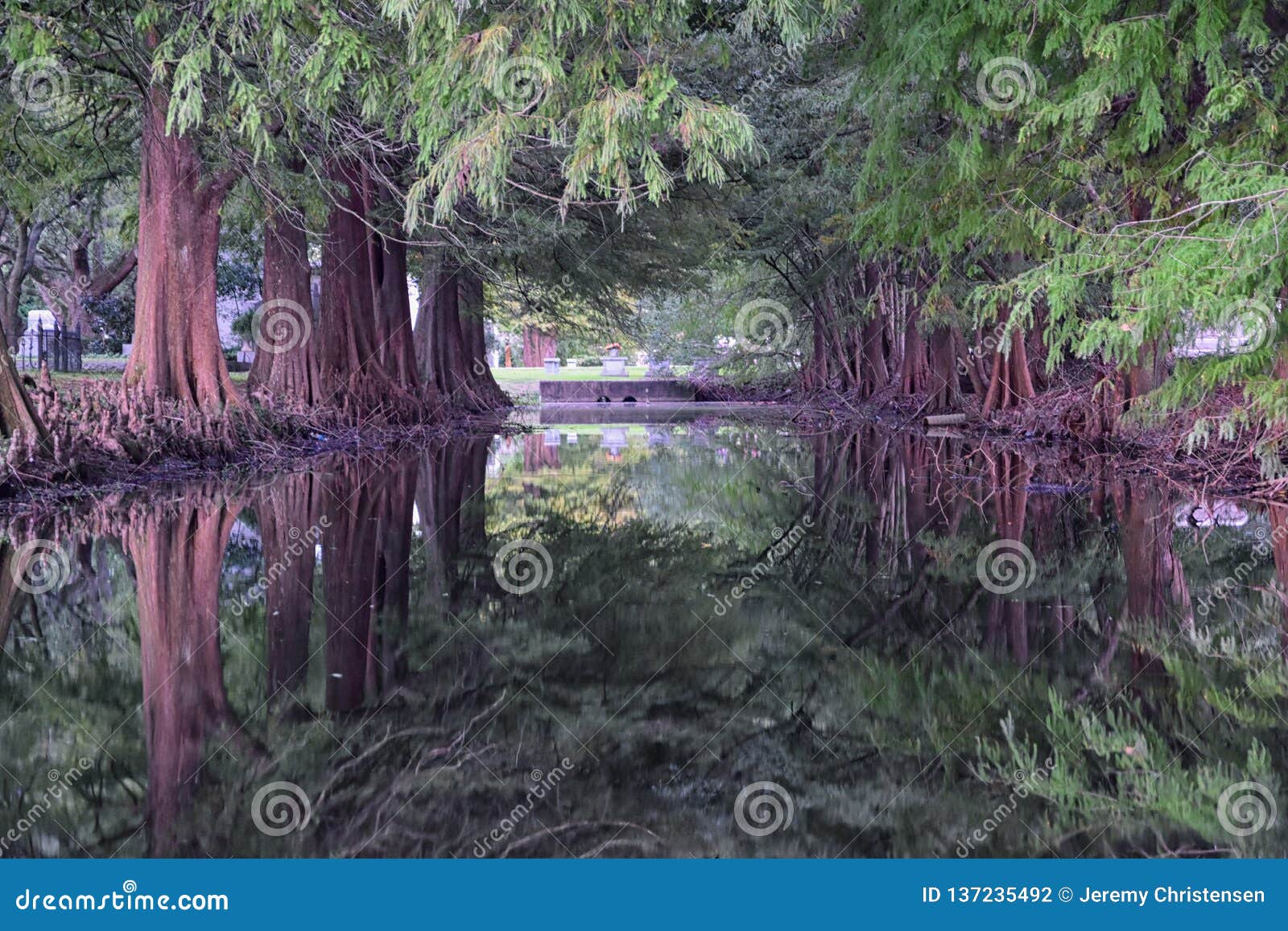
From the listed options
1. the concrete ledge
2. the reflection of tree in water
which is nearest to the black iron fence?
the concrete ledge

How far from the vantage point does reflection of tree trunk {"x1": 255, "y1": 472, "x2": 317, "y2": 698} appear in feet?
18.1

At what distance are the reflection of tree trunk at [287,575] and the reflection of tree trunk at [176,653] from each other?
0.25 m

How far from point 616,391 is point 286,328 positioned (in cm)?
2503

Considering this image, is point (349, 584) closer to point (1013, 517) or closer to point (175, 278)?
point (1013, 517)

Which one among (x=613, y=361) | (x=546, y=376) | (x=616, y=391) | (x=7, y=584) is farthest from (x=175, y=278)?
(x=613, y=361)

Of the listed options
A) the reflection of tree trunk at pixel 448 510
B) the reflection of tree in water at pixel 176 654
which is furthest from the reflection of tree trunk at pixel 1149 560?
the reflection of tree in water at pixel 176 654

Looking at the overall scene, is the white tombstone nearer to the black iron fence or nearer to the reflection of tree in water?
the black iron fence

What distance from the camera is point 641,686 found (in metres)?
5.23

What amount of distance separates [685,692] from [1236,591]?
12.0 feet

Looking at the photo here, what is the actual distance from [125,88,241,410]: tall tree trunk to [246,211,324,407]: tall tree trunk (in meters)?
2.74

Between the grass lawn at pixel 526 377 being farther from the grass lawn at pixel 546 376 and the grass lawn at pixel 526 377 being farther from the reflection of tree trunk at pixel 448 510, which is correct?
the reflection of tree trunk at pixel 448 510

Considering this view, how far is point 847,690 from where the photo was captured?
519 cm

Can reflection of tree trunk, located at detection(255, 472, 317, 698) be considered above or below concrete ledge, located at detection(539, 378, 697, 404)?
below

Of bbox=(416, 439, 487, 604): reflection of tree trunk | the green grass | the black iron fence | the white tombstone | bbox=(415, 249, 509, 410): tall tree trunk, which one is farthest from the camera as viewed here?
the green grass
